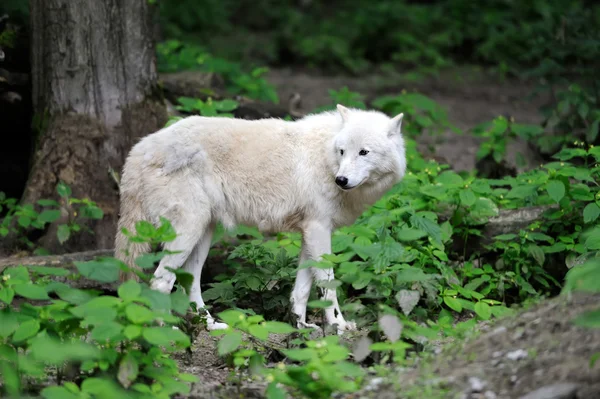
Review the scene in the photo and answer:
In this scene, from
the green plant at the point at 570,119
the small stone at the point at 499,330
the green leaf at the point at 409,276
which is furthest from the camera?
the green plant at the point at 570,119

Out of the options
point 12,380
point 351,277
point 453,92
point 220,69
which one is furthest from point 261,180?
point 453,92

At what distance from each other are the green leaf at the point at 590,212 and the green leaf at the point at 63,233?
438 centimetres

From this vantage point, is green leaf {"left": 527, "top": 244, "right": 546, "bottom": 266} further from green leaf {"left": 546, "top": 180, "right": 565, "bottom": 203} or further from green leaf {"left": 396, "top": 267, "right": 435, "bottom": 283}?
green leaf {"left": 396, "top": 267, "right": 435, "bottom": 283}

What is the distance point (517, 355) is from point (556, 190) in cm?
273

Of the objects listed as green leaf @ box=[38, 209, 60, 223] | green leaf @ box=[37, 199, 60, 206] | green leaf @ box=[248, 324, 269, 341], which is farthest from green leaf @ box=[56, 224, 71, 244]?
green leaf @ box=[248, 324, 269, 341]

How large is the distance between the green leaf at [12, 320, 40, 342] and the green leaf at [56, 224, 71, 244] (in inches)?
106

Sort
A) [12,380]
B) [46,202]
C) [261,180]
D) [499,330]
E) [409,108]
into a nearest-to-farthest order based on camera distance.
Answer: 1. [12,380]
2. [499,330]
3. [261,180]
4. [46,202]
5. [409,108]

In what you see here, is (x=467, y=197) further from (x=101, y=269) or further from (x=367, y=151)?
(x=101, y=269)

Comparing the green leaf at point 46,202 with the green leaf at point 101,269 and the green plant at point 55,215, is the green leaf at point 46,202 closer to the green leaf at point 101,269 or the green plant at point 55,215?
the green plant at point 55,215

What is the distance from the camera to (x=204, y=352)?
5.39m

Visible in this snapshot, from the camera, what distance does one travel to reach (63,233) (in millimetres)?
6891

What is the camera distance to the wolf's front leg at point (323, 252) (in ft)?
19.0

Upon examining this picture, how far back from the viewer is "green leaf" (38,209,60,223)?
681 centimetres

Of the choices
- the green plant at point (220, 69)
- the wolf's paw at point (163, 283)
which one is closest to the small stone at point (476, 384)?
the wolf's paw at point (163, 283)
